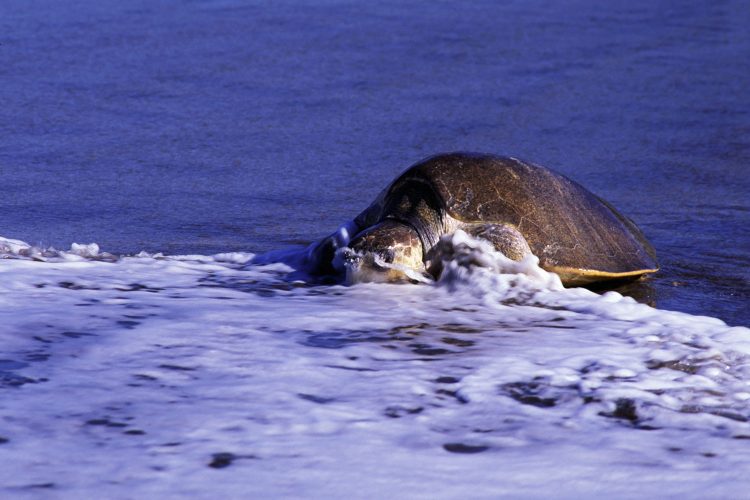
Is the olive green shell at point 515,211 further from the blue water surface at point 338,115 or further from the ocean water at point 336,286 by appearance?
the blue water surface at point 338,115

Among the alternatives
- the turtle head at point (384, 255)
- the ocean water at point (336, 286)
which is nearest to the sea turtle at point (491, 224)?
the turtle head at point (384, 255)

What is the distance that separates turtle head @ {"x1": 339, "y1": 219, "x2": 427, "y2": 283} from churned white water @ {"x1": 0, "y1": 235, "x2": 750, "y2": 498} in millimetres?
78

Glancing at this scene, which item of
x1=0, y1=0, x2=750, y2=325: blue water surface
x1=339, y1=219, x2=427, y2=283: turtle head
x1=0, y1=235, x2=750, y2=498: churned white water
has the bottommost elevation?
x1=0, y1=235, x2=750, y2=498: churned white water

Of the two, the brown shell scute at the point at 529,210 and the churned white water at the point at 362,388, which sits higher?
the brown shell scute at the point at 529,210

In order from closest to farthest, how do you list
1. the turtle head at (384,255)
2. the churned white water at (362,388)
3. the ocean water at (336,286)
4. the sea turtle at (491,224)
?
1. the churned white water at (362,388)
2. the ocean water at (336,286)
3. the turtle head at (384,255)
4. the sea turtle at (491,224)

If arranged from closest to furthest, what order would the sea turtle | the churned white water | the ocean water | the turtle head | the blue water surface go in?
the churned white water → the ocean water → the turtle head → the sea turtle → the blue water surface

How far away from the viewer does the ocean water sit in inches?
99.8

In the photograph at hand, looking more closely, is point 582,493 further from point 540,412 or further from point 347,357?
point 347,357

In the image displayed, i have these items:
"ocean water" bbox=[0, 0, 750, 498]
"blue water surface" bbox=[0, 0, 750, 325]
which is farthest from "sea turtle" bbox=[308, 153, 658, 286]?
"blue water surface" bbox=[0, 0, 750, 325]

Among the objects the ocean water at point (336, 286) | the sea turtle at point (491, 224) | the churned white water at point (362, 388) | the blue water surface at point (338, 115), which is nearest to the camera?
the churned white water at point (362, 388)

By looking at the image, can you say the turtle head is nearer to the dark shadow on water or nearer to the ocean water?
the ocean water

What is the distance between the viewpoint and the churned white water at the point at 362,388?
7.97 ft

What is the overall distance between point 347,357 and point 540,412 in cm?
65

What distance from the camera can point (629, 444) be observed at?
8.66 ft
